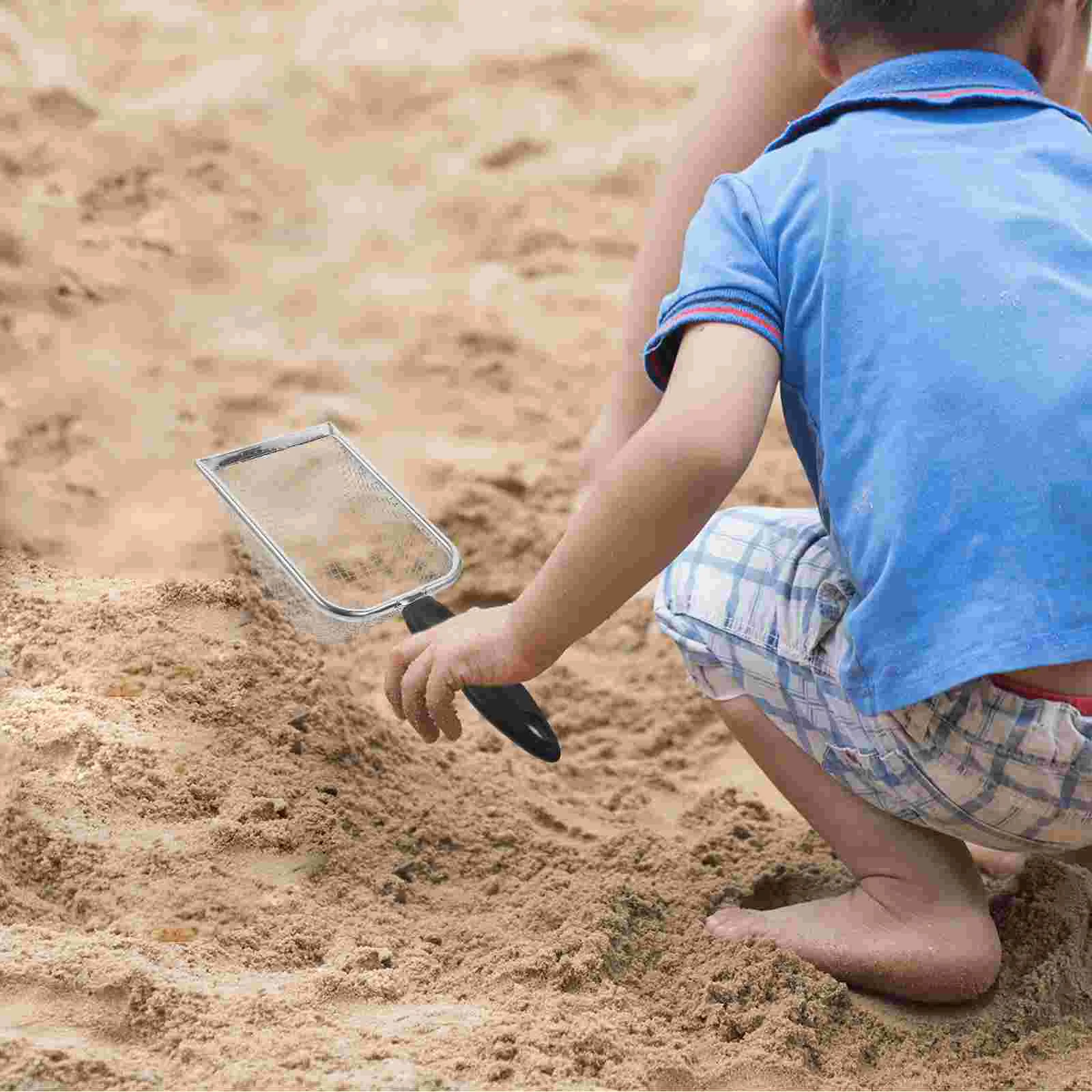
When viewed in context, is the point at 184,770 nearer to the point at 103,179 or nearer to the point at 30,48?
the point at 103,179

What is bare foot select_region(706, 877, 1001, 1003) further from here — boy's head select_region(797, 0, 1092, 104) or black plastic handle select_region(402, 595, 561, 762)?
boy's head select_region(797, 0, 1092, 104)

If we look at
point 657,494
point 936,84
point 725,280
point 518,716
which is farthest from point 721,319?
point 518,716

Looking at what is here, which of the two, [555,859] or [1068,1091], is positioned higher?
[1068,1091]

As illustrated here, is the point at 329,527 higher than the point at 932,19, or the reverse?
the point at 932,19

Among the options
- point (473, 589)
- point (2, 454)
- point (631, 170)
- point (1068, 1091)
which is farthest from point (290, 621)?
point (631, 170)

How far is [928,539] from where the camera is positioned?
110 centimetres

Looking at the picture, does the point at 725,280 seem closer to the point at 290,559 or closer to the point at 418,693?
the point at 418,693

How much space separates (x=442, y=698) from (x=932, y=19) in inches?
28.0

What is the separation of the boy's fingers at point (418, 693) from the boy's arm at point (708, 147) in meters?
0.57

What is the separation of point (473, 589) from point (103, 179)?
1.21 meters

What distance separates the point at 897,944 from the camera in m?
1.34

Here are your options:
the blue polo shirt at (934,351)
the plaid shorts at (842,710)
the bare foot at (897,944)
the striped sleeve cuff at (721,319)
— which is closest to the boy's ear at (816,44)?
the blue polo shirt at (934,351)

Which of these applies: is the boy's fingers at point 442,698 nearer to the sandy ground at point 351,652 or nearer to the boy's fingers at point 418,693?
the boy's fingers at point 418,693

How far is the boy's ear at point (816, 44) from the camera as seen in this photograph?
4.20ft
